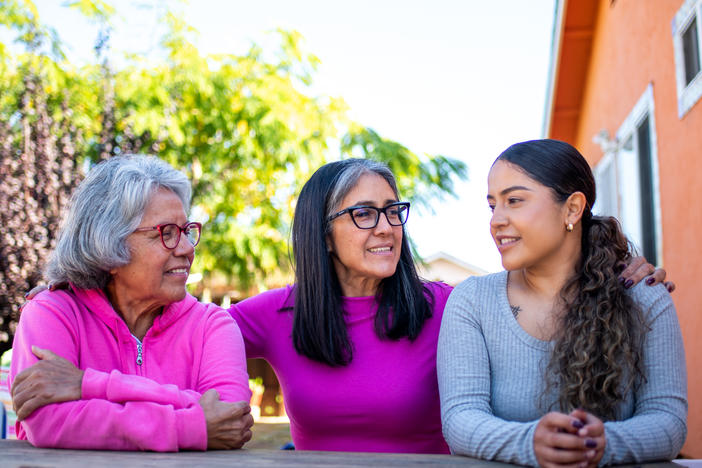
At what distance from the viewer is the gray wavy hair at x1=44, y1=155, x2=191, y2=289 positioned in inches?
85.8

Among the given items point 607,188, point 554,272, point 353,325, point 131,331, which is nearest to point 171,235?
point 131,331

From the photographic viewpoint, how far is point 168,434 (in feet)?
6.05

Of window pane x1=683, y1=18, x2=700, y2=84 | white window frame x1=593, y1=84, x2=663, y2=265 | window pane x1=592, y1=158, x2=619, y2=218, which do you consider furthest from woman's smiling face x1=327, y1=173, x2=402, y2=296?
window pane x1=592, y1=158, x2=619, y2=218

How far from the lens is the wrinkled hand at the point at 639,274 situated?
6.74 ft

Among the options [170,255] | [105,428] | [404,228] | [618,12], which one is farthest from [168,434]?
[618,12]

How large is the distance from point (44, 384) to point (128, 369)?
32 centimetres

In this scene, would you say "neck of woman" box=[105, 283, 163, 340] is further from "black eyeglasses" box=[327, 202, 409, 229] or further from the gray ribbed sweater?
the gray ribbed sweater

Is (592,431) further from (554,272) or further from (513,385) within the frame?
(554,272)

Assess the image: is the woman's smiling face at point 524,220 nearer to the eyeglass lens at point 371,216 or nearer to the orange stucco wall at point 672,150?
the eyeglass lens at point 371,216

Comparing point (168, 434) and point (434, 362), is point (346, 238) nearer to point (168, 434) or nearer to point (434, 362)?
point (434, 362)

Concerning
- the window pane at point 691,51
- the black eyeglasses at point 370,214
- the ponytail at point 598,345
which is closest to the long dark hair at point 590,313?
the ponytail at point 598,345

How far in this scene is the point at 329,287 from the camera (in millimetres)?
2691

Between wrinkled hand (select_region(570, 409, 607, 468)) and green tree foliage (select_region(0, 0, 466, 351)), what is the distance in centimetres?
699

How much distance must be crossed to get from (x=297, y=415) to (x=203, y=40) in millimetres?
8760
